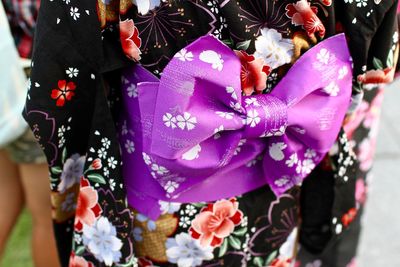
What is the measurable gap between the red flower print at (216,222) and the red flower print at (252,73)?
0.23 meters

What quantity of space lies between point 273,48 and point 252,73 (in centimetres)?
5

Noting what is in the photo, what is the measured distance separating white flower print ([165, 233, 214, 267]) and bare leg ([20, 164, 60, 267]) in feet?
1.74

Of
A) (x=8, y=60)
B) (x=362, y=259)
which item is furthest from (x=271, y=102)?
(x=362, y=259)

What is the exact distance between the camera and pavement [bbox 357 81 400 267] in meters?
1.91

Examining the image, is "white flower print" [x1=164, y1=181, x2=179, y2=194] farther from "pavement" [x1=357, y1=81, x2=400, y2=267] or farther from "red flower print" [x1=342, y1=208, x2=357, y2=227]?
"pavement" [x1=357, y1=81, x2=400, y2=267]

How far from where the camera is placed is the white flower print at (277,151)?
1.00 metres

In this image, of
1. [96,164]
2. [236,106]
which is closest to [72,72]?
[96,164]

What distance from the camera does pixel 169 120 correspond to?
899 mm

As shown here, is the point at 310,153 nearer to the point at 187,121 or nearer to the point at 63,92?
the point at 187,121

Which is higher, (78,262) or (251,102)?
(251,102)

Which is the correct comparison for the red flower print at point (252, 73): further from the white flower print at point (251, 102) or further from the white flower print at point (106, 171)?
the white flower print at point (106, 171)

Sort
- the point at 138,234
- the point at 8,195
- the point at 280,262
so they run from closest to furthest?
the point at 138,234
the point at 280,262
the point at 8,195

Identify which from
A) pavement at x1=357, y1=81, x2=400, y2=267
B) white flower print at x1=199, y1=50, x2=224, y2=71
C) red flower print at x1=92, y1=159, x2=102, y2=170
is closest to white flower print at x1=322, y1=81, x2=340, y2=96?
white flower print at x1=199, y1=50, x2=224, y2=71

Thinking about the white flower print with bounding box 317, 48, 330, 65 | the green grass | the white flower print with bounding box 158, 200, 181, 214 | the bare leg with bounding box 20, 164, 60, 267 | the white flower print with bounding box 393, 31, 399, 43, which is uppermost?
the white flower print with bounding box 393, 31, 399, 43
